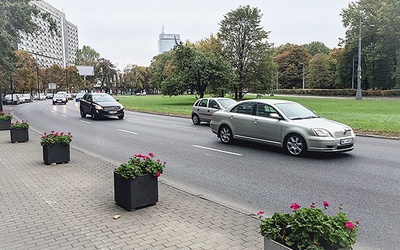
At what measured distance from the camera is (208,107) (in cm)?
1886

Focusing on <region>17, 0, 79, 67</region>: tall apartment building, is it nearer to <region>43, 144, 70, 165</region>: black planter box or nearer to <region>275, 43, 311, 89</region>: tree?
<region>275, 43, 311, 89</region>: tree

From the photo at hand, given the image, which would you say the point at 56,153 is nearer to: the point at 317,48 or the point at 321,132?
the point at 321,132

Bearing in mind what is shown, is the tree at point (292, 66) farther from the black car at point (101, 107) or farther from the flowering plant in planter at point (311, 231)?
the flowering plant in planter at point (311, 231)

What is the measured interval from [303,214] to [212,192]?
12.0 feet

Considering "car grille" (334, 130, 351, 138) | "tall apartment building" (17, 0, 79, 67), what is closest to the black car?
"car grille" (334, 130, 351, 138)

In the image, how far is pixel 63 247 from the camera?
4031mm

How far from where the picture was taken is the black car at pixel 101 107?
23.0 m

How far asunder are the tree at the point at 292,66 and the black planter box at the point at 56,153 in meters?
91.3

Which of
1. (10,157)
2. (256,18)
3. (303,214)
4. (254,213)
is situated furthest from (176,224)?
(256,18)

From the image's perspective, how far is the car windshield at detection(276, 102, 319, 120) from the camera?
10.3 metres

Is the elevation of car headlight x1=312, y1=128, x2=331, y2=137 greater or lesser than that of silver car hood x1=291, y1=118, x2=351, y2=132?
lesser

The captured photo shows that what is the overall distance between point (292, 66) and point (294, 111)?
87.8m

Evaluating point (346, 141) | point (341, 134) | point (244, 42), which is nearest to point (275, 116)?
point (341, 134)

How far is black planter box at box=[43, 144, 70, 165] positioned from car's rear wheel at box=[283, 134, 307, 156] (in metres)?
6.14
